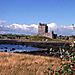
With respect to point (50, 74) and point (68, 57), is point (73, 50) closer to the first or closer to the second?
point (68, 57)

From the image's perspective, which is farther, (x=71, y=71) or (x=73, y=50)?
(x=73, y=50)

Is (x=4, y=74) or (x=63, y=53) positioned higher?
(x=63, y=53)

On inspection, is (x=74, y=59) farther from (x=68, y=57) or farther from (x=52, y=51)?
(x=52, y=51)

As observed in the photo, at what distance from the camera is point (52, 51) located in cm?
862

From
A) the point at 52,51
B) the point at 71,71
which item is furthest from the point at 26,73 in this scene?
the point at 71,71

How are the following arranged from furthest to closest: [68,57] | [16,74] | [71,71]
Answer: [16,74] < [68,57] < [71,71]

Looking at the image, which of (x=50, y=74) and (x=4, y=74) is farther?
(x=4, y=74)

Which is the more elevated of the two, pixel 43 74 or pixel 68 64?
pixel 68 64

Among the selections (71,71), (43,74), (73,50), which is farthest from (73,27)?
(43,74)

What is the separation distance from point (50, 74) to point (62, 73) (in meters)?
0.42

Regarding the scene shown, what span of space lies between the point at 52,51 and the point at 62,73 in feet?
2.95

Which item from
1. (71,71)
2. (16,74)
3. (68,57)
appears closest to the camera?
(71,71)

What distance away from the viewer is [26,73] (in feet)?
50.2

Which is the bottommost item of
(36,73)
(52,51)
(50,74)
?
(36,73)
